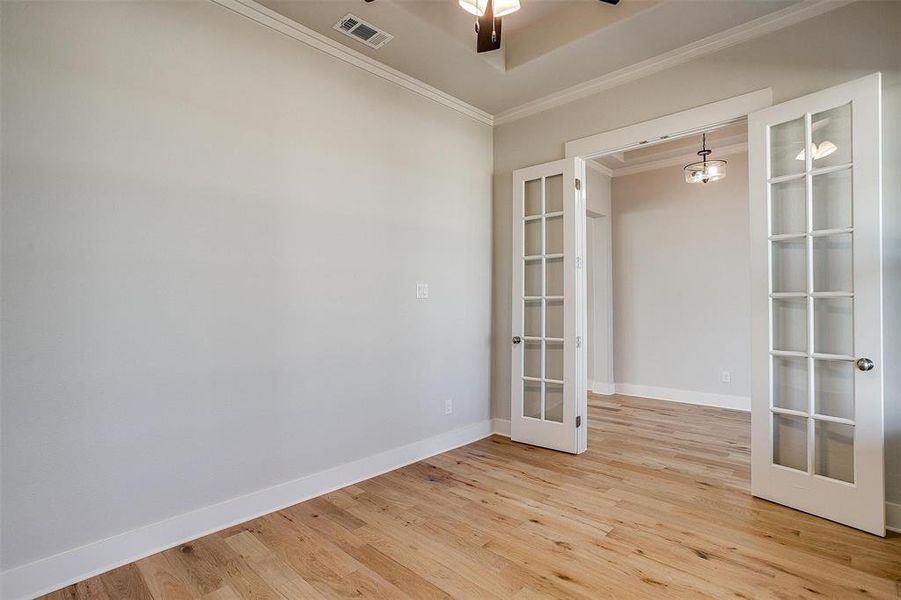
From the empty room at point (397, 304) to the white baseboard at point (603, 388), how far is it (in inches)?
77.1

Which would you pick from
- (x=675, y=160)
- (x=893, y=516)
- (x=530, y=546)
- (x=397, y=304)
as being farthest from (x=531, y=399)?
(x=675, y=160)

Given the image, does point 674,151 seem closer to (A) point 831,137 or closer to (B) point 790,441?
(A) point 831,137

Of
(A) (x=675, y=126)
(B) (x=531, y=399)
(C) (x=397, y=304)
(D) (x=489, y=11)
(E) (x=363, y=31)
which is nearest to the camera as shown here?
(D) (x=489, y=11)

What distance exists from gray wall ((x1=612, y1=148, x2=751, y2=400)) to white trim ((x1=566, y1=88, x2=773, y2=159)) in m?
2.55

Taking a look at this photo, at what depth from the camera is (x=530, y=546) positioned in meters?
2.16

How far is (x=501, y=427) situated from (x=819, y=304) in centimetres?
256

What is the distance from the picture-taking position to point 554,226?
3707mm

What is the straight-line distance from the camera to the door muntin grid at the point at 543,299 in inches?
144

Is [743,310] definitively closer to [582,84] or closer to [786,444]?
[786,444]

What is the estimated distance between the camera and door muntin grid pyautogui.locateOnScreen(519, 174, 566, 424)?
3.65 metres

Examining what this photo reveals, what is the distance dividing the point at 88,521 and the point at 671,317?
18.7ft

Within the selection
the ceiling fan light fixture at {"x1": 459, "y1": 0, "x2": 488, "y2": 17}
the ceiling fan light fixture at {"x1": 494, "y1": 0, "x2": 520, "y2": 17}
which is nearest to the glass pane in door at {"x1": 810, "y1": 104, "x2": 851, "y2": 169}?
the ceiling fan light fixture at {"x1": 494, "y1": 0, "x2": 520, "y2": 17}

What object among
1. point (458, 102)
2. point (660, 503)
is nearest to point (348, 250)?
point (458, 102)

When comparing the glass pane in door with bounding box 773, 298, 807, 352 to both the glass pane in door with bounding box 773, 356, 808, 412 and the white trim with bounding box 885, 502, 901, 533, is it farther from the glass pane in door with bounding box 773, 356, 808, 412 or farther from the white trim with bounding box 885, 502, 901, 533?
the white trim with bounding box 885, 502, 901, 533
